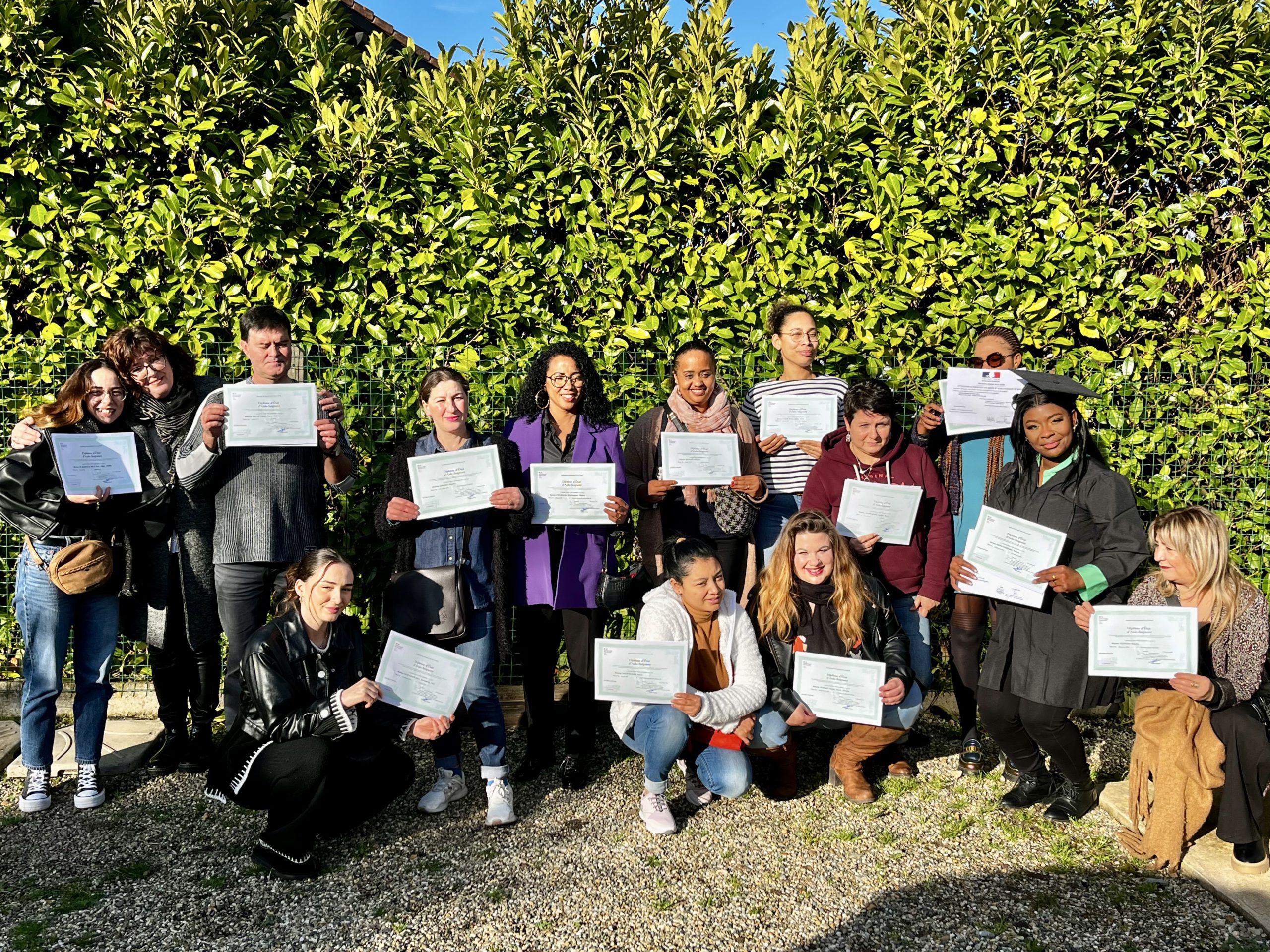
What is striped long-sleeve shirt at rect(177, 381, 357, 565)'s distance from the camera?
186 inches

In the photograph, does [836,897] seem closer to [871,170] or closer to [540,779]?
[540,779]

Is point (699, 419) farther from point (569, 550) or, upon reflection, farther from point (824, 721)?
point (824, 721)

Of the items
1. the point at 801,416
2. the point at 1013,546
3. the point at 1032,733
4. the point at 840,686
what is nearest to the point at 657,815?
the point at 840,686

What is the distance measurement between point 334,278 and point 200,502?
73.2 inches

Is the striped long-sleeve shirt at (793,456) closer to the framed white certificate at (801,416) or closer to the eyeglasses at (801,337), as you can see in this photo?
the framed white certificate at (801,416)

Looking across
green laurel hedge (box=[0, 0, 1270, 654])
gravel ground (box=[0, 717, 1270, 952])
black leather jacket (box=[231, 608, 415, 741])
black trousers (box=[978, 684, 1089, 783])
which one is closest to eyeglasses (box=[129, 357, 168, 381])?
green laurel hedge (box=[0, 0, 1270, 654])

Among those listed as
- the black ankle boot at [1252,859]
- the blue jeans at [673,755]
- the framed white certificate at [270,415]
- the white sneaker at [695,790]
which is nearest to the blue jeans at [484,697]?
the blue jeans at [673,755]

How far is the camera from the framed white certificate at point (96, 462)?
4.54m

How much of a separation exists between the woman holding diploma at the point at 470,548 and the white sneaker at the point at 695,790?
880 millimetres

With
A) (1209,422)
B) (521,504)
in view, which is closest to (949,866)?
(521,504)

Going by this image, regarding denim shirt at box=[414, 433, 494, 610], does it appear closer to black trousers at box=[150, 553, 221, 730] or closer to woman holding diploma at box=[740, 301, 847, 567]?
black trousers at box=[150, 553, 221, 730]

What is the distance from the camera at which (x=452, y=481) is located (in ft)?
15.4

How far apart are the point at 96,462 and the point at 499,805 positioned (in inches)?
98.7

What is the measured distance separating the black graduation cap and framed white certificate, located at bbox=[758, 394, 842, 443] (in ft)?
3.21
